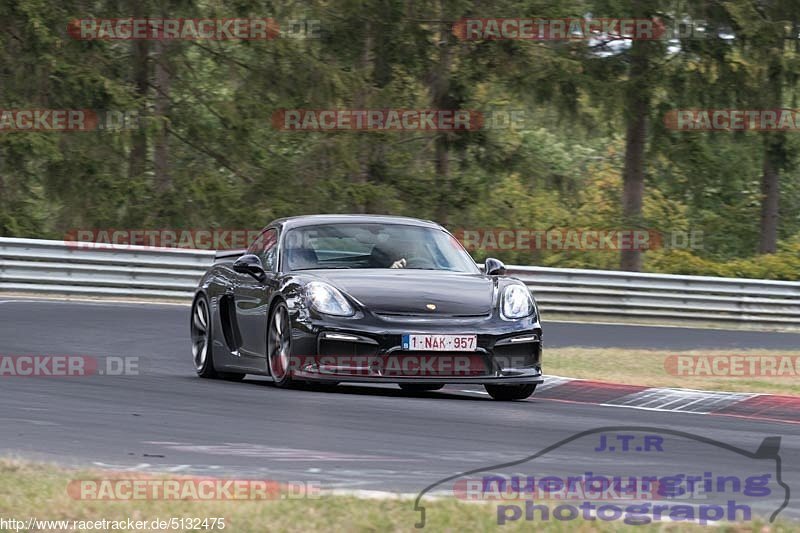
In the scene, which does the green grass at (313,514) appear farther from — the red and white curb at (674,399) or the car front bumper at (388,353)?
the red and white curb at (674,399)

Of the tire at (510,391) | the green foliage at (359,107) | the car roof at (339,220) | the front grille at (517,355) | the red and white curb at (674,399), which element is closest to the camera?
the front grille at (517,355)

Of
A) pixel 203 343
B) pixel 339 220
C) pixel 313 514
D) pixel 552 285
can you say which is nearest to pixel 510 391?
pixel 339 220

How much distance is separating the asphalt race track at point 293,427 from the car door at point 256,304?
0.98 feet

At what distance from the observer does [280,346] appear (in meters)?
11.1

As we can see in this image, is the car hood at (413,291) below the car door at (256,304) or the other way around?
the other way around

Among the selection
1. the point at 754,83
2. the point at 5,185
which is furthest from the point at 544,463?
the point at 5,185

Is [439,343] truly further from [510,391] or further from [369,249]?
[369,249]

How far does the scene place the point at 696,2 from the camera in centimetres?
2877

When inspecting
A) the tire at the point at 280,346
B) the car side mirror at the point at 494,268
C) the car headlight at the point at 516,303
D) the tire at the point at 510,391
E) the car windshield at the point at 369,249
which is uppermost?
the car windshield at the point at 369,249

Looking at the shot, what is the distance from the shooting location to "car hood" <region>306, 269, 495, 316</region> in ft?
35.0

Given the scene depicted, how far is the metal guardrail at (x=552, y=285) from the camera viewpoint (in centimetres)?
2166

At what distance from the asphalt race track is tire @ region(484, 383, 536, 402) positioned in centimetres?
12

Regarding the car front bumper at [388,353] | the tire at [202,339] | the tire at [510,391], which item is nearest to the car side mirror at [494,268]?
the tire at [510,391]

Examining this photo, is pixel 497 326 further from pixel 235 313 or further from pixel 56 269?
pixel 56 269
